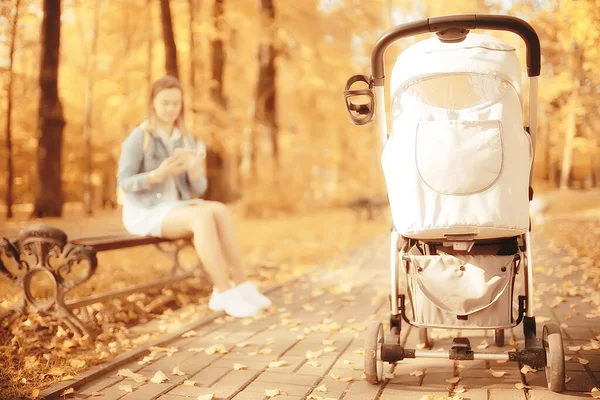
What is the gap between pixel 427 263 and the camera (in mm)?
2650

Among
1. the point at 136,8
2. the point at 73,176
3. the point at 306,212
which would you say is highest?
the point at 136,8

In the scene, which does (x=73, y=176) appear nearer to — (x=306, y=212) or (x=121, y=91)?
(x=121, y=91)

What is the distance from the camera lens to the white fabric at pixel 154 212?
448 cm

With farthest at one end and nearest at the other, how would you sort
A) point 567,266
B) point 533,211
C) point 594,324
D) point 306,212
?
1. point 306,212
2. point 533,211
3. point 567,266
4. point 594,324

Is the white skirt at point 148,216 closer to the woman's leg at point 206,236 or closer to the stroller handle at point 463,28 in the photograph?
the woman's leg at point 206,236

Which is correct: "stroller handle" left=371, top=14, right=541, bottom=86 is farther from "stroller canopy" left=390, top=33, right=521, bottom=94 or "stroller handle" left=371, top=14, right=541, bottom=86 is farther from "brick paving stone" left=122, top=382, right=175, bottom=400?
"brick paving stone" left=122, top=382, right=175, bottom=400

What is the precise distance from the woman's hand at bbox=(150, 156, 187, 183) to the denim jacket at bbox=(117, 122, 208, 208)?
91mm

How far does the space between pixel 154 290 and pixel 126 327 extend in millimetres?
1225

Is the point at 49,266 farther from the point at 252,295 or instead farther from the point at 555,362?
the point at 555,362

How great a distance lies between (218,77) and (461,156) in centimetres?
1133

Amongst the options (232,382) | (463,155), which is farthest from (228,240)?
(463,155)

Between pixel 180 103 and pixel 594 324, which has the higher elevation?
pixel 180 103

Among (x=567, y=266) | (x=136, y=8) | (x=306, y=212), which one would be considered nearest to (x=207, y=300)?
(x=567, y=266)

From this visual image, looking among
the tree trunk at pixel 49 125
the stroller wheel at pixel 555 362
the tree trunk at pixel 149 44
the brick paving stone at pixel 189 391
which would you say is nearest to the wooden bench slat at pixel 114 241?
the brick paving stone at pixel 189 391
